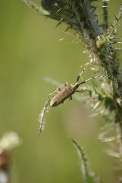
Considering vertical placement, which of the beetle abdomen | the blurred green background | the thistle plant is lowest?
the beetle abdomen

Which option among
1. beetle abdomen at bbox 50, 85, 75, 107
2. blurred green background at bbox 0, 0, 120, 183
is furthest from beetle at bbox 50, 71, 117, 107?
blurred green background at bbox 0, 0, 120, 183

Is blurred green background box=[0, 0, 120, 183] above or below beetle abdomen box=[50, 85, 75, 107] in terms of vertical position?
above

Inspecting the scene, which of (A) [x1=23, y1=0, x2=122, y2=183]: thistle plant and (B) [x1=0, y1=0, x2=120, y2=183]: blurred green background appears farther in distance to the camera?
(B) [x1=0, y1=0, x2=120, y2=183]: blurred green background

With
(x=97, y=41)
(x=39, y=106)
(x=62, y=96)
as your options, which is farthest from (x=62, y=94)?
(x=39, y=106)

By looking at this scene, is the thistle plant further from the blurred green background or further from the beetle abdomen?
the blurred green background

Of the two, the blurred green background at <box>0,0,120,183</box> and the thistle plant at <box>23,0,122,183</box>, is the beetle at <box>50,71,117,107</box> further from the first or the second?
the blurred green background at <box>0,0,120,183</box>

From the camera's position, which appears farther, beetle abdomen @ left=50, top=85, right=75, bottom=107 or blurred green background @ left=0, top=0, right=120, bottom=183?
blurred green background @ left=0, top=0, right=120, bottom=183

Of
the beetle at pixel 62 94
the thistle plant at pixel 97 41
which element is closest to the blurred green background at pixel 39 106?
the thistle plant at pixel 97 41

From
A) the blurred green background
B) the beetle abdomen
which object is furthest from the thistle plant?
the blurred green background
